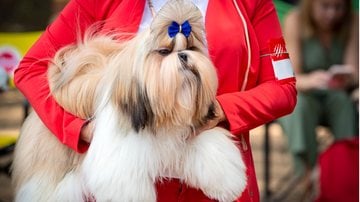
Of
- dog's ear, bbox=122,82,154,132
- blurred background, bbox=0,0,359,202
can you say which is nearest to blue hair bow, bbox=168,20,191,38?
dog's ear, bbox=122,82,154,132

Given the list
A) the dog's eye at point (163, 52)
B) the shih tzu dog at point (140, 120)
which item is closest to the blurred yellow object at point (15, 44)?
the shih tzu dog at point (140, 120)

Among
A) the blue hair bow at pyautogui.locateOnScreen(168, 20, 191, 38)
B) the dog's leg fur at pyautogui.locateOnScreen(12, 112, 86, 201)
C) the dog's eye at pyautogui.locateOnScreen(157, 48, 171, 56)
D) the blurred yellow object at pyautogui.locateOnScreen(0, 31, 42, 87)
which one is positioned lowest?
the blurred yellow object at pyautogui.locateOnScreen(0, 31, 42, 87)

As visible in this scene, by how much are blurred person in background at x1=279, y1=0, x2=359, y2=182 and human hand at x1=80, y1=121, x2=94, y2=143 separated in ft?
10.3

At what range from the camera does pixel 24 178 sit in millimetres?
2740

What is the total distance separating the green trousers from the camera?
559cm

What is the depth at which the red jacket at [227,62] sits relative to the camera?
263 centimetres

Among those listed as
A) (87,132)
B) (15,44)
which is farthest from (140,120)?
(15,44)

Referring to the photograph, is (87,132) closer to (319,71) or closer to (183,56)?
(183,56)

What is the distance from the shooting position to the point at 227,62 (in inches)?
105

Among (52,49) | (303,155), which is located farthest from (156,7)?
(303,155)

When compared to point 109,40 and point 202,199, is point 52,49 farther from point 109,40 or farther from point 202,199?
point 202,199

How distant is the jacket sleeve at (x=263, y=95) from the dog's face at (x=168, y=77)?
181 mm

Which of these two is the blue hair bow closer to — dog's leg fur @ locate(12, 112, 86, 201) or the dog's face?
the dog's face

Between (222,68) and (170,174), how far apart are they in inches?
14.9
